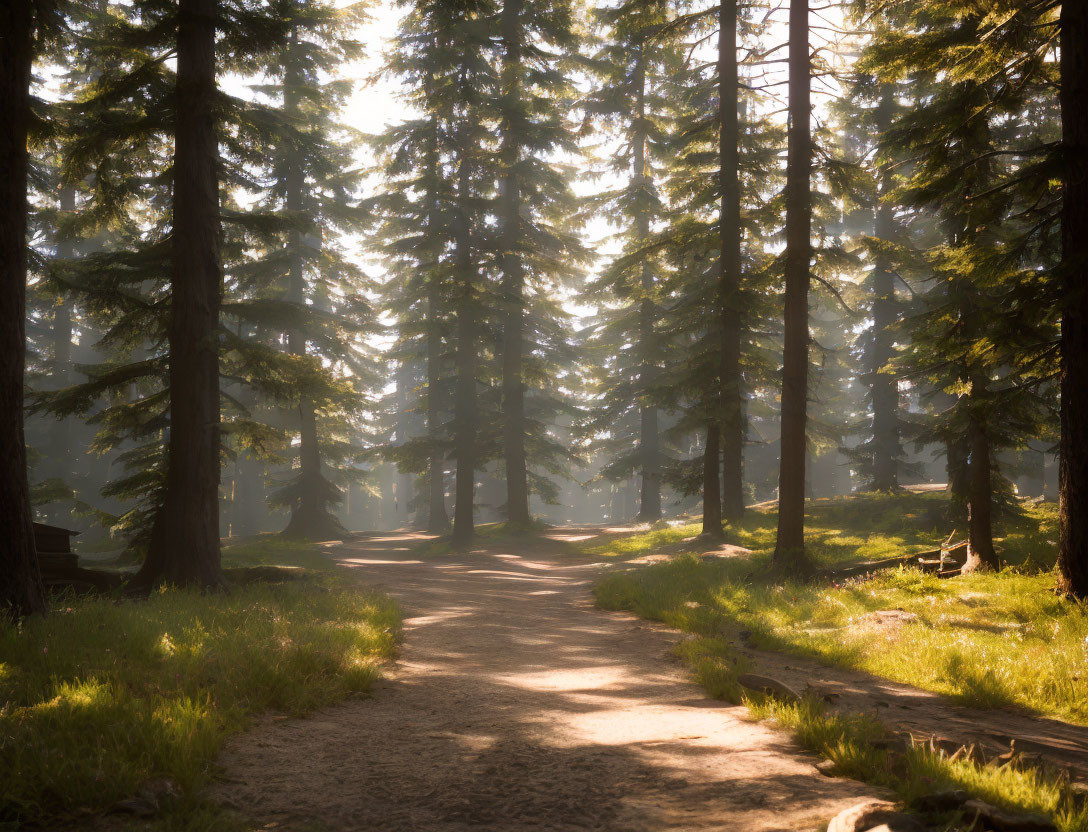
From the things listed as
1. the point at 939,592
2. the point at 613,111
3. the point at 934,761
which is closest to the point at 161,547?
the point at 934,761

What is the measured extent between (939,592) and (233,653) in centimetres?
1038

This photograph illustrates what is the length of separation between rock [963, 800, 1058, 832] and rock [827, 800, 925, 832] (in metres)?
0.29

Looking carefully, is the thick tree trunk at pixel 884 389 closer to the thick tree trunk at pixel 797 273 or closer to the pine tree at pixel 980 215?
the pine tree at pixel 980 215

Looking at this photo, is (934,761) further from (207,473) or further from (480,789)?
(207,473)

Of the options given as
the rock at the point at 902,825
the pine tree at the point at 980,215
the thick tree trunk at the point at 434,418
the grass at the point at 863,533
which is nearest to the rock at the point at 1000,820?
the rock at the point at 902,825

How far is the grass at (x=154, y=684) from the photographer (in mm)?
3783

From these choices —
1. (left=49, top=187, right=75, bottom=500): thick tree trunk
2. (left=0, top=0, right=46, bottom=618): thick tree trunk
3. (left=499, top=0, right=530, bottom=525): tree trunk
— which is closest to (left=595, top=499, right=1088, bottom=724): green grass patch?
(left=0, top=0, right=46, bottom=618): thick tree trunk

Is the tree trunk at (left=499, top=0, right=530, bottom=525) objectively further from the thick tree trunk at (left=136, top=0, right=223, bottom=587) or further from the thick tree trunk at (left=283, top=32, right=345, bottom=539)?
the thick tree trunk at (left=136, top=0, right=223, bottom=587)

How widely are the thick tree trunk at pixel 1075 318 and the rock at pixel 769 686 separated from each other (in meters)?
5.49

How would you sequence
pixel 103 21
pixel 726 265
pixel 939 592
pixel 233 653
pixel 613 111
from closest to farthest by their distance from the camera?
pixel 233 653 → pixel 939 592 → pixel 726 265 → pixel 103 21 → pixel 613 111

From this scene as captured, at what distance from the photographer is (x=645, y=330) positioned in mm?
28781

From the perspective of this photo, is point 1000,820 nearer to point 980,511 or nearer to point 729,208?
point 980,511

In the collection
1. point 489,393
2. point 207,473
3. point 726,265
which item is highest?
point 726,265

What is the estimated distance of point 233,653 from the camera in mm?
6414
